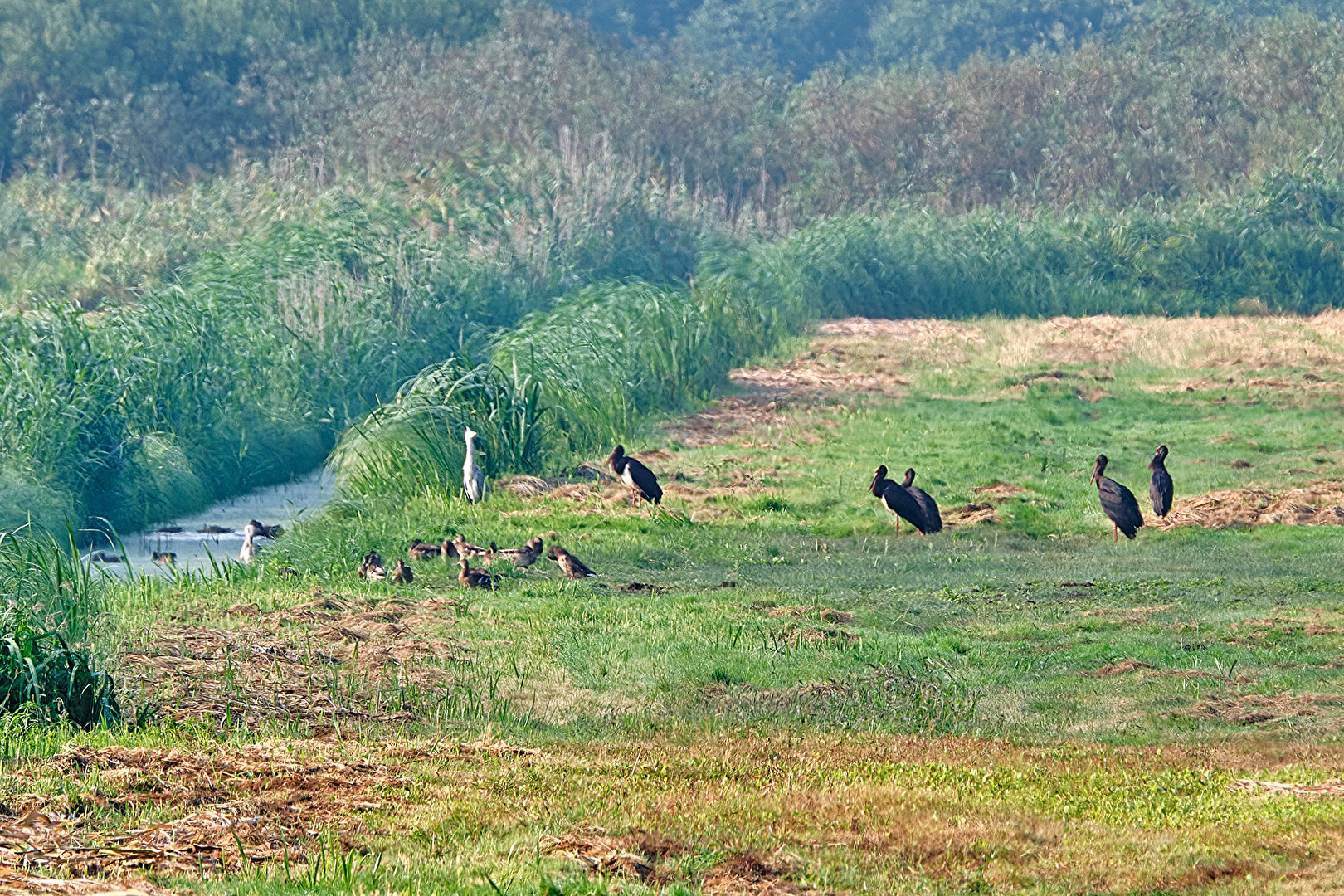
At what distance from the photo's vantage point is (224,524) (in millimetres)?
20312

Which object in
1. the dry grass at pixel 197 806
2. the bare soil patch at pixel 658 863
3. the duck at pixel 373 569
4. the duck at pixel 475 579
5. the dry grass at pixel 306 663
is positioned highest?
the bare soil patch at pixel 658 863

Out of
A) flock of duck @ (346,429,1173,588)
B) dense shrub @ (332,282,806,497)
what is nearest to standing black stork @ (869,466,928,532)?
flock of duck @ (346,429,1173,588)

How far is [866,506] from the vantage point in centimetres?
1880

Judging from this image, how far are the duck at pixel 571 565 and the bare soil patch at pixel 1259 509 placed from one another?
602 cm

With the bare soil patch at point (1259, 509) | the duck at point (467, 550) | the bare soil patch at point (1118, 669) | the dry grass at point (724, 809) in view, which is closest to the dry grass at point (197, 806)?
the dry grass at point (724, 809)

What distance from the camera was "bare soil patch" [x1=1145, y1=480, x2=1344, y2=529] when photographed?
17.8m

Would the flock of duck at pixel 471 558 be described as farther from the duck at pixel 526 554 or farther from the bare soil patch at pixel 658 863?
the bare soil patch at pixel 658 863

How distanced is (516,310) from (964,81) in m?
27.1

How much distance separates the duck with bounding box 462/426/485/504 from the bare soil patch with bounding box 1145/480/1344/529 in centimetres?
683

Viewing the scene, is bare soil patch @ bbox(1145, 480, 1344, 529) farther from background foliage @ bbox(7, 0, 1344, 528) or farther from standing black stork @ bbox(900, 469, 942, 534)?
background foliage @ bbox(7, 0, 1344, 528)

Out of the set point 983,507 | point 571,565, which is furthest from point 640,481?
point 983,507

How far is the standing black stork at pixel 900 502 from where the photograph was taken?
17359 millimetres

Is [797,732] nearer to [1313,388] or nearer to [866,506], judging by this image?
[866,506]

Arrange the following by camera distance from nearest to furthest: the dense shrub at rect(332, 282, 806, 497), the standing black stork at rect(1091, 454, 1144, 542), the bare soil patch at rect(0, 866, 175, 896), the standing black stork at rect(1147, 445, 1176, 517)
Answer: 1. the bare soil patch at rect(0, 866, 175, 896)
2. the standing black stork at rect(1091, 454, 1144, 542)
3. the standing black stork at rect(1147, 445, 1176, 517)
4. the dense shrub at rect(332, 282, 806, 497)
